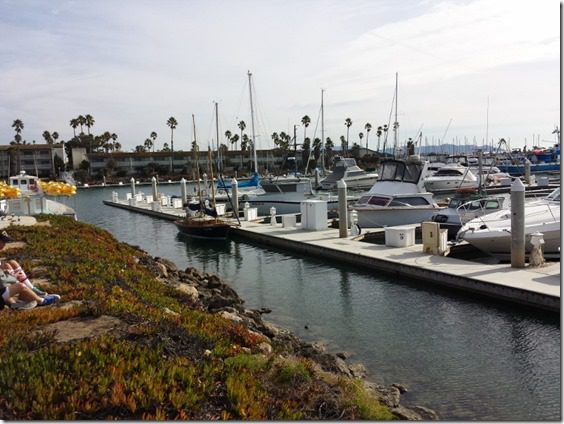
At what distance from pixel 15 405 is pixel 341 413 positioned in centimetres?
396

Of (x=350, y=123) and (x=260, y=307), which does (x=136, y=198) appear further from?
(x=350, y=123)

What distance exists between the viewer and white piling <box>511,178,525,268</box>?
1599cm

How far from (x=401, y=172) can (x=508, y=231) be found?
13159mm

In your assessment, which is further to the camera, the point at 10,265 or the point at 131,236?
the point at 131,236

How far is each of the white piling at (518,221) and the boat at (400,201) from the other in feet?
41.6

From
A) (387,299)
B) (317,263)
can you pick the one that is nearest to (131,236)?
(317,263)

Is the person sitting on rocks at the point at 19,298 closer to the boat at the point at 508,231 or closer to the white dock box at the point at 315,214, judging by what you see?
the boat at the point at 508,231

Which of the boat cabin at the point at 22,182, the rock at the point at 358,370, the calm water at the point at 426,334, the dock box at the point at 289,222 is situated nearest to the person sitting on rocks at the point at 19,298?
the rock at the point at 358,370

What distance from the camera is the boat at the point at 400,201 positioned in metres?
29.2

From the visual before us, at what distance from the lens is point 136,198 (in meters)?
58.2

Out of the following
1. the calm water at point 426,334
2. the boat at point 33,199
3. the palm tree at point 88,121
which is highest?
the palm tree at point 88,121

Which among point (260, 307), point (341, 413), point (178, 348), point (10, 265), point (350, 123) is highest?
point (350, 123)

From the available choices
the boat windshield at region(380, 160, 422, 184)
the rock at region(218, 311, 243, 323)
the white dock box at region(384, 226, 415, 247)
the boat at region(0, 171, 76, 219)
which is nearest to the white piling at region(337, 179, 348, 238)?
the white dock box at region(384, 226, 415, 247)

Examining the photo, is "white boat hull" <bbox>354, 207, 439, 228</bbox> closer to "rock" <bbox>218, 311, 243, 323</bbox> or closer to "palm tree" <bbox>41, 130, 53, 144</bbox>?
"rock" <bbox>218, 311, 243, 323</bbox>
